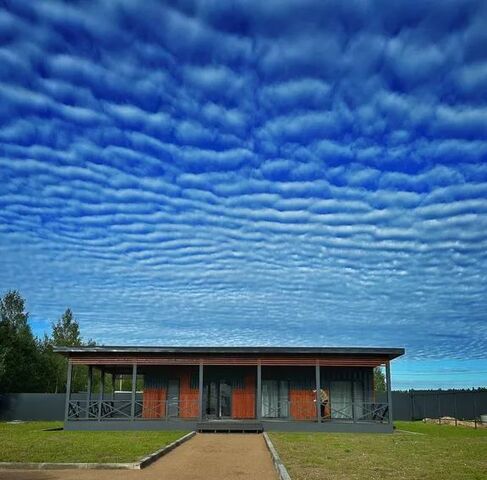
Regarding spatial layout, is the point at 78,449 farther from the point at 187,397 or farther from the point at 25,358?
the point at 25,358

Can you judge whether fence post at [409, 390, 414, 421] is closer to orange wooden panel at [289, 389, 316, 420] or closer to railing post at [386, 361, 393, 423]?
orange wooden panel at [289, 389, 316, 420]

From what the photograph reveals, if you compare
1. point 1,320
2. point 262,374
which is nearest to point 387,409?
point 262,374

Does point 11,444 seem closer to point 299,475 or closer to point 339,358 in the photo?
point 299,475

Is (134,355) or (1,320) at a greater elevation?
(1,320)

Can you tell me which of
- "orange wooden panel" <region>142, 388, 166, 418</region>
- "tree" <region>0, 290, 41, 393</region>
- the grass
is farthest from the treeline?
the grass

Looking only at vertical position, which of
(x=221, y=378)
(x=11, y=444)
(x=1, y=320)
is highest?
(x=1, y=320)

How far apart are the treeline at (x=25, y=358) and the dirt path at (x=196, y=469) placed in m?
25.9

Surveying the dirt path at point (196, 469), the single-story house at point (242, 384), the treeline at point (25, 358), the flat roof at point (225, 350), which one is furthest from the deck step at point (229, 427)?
the treeline at point (25, 358)

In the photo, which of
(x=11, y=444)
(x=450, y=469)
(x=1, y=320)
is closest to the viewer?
(x=450, y=469)

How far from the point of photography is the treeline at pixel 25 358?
4347 centimetres

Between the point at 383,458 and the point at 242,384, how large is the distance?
614 inches

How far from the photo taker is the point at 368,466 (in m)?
13.6

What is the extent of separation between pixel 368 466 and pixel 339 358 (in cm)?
1433

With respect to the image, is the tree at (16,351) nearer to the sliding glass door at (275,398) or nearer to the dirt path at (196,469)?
the sliding glass door at (275,398)
